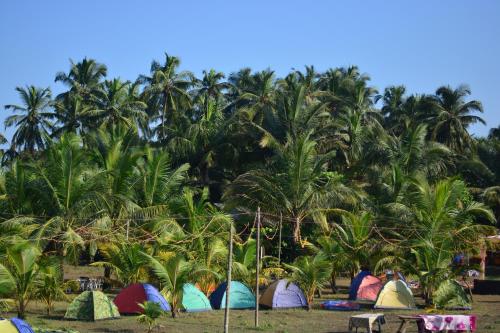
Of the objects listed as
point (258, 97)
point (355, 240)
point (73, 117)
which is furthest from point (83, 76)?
point (355, 240)

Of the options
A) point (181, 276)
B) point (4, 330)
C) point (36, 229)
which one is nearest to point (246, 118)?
point (36, 229)

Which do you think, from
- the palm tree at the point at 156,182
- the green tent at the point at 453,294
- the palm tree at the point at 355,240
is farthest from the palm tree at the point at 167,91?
the green tent at the point at 453,294

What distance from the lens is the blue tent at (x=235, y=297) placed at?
75.2 feet

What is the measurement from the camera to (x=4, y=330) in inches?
583

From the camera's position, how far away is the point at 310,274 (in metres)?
23.4

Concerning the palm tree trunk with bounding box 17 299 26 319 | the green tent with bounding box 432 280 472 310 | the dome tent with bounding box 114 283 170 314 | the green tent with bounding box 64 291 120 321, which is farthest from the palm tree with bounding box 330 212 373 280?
the palm tree trunk with bounding box 17 299 26 319

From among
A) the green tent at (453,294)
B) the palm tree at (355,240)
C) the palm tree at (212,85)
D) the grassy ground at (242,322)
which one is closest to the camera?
the grassy ground at (242,322)

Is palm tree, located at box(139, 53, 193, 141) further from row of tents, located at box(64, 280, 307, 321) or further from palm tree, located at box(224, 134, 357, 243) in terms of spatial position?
row of tents, located at box(64, 280, 307, 321)

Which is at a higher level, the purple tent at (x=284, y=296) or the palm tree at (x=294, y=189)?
the palm tree at (x=294, y=189)

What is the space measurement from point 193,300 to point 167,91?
28.8 metres

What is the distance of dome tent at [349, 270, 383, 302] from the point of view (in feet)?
84.3

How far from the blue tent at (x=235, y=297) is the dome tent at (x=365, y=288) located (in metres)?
4.54

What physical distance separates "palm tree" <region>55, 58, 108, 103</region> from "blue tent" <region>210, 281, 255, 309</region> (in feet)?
92.0

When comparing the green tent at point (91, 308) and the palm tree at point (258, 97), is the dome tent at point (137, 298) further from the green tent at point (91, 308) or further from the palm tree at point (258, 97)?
the palm tree at point (258, 97)
